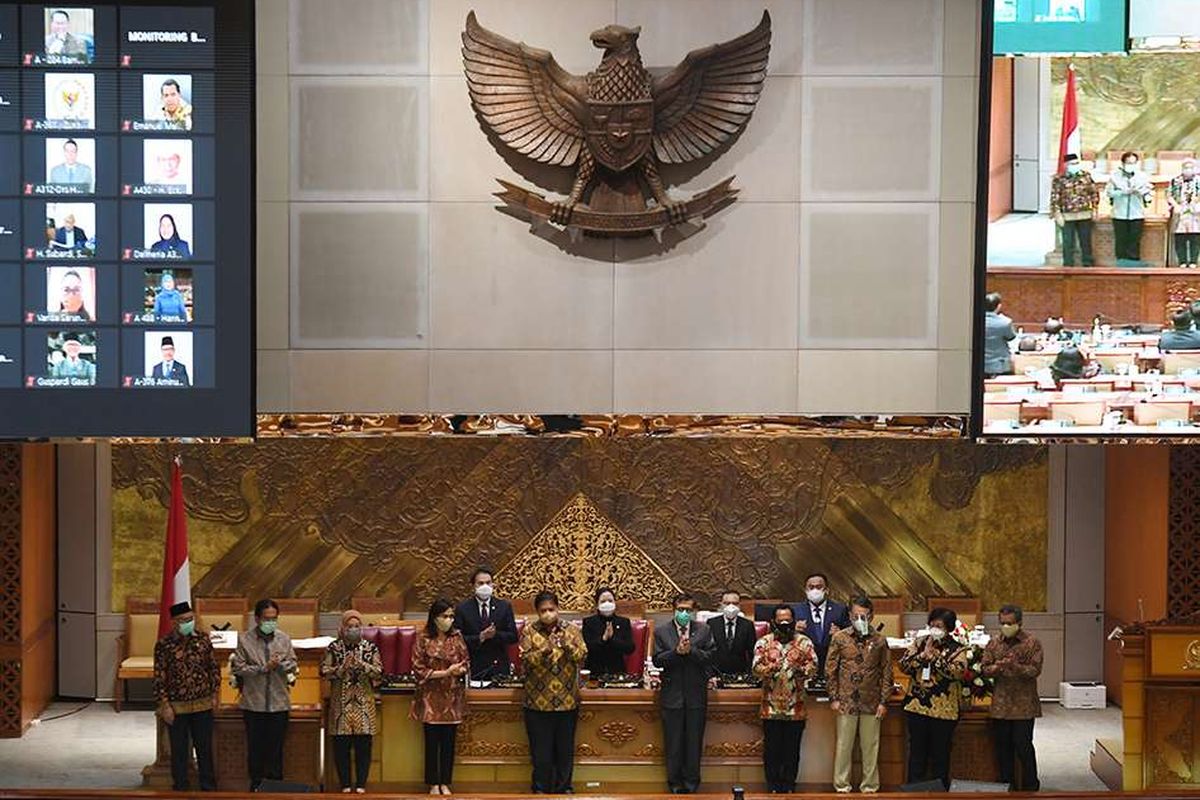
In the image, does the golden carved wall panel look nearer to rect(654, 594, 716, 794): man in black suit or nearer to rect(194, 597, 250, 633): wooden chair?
rect(194, 597, 250, 633): wooden chair

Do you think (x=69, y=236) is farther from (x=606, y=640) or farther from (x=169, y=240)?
(x=606, y=640)

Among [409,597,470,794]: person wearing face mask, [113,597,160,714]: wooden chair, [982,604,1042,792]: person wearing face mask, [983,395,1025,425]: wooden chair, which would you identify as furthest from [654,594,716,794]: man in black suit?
[113,597,160,714]: wooden chair

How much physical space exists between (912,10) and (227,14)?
163 inches

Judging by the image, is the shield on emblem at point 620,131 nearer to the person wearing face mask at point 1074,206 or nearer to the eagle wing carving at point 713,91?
the eagle wing carving at point 713,91

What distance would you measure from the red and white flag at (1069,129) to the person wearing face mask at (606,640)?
3.88 m

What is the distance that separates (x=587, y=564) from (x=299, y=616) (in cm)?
219

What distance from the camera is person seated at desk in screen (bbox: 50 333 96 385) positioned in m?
11.0

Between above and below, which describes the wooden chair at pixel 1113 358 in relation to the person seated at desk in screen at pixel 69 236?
below

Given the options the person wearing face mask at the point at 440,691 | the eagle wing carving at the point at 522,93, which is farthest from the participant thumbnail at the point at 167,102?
the person wearing face mask at the point at 440,691

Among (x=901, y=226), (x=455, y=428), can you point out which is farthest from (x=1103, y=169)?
(x=455, y=428)

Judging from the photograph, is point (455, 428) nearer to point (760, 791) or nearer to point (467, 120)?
point (467, 120)

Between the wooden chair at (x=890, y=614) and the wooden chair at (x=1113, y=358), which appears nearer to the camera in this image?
the wooden chair at (x=1113, y=358)

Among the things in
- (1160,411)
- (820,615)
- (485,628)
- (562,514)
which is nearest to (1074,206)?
(1160,411)

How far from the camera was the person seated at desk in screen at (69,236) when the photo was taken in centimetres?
1091
